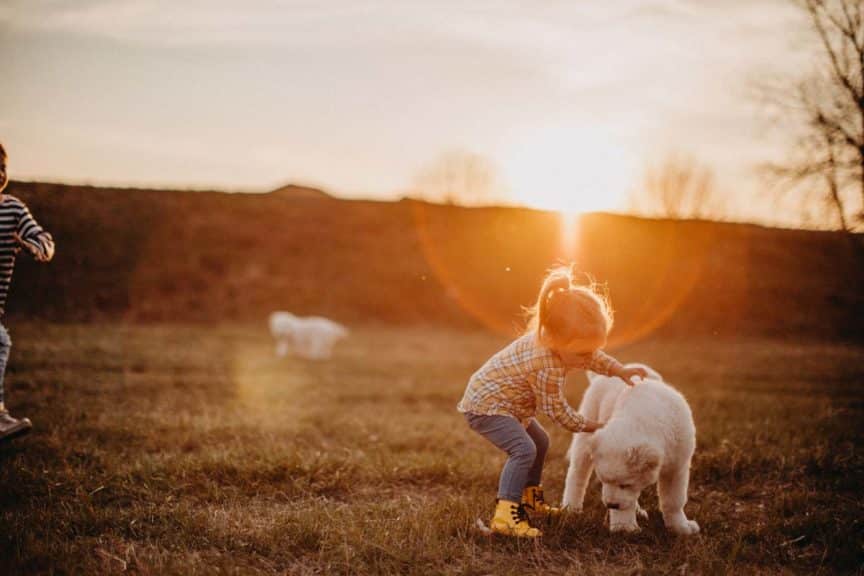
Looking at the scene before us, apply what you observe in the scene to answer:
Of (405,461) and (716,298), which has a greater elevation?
(716,298)

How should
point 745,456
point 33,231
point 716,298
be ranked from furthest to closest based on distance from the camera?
point 716,298 → point 745,456 → point 33,231

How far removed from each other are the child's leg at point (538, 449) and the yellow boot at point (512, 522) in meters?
0.47

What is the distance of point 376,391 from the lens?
10539 mm

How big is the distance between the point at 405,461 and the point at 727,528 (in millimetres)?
2881

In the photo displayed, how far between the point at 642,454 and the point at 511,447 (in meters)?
0.88

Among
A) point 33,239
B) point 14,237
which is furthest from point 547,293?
point 14,237

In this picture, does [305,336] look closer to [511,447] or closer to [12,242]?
[12,242]

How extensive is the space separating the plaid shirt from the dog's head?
8.2 inches

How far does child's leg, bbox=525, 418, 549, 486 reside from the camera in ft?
15.0

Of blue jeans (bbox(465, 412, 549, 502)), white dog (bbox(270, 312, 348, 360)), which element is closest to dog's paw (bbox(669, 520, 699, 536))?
blue jeans (bbox(465, 412, 549, 502))

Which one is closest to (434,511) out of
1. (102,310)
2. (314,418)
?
(314,418)

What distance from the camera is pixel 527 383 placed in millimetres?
4352

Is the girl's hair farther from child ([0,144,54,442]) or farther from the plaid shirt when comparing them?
child ([0,144,54,442])

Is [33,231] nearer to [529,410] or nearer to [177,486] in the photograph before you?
[177,486]
